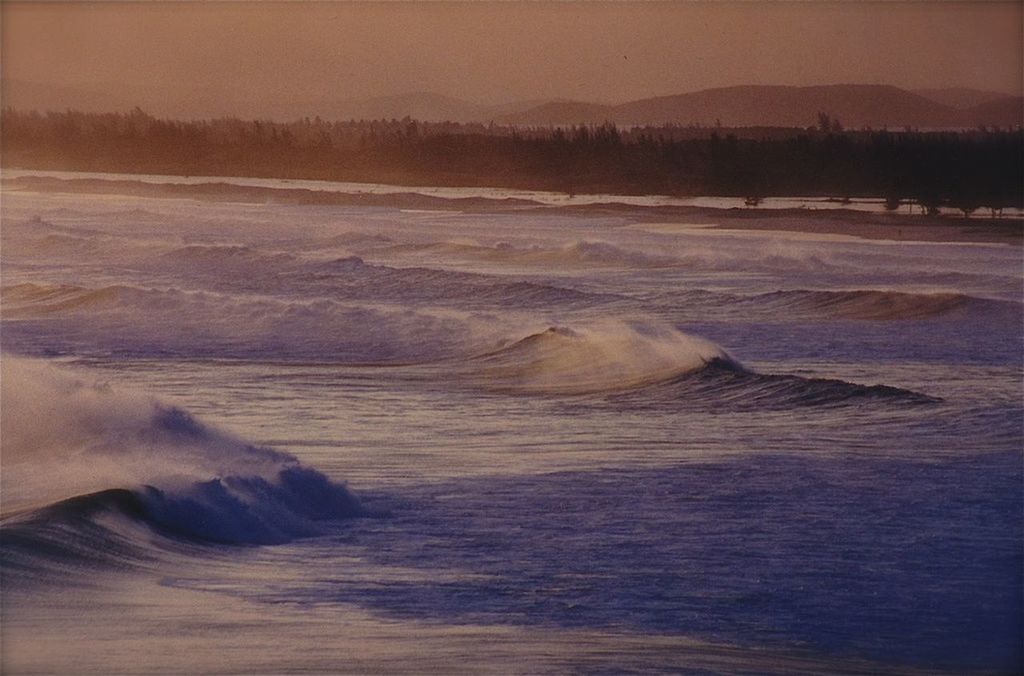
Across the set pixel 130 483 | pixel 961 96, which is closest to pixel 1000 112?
pixel 961 96

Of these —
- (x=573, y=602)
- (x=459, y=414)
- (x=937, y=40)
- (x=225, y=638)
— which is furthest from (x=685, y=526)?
(x=937, y=40)

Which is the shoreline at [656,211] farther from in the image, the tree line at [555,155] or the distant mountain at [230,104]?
the distant mountain at [230,104]

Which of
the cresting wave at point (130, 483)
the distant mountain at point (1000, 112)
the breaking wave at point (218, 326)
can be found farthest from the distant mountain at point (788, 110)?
the cresting wave at point (130, 483)

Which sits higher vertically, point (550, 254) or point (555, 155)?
point (555, 155)

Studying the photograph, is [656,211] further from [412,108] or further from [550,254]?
[412,108]

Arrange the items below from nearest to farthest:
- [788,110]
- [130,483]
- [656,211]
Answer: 1. [130,483]
2. [788,110]
3. [656,211]

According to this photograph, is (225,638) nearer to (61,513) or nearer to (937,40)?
(61,513)

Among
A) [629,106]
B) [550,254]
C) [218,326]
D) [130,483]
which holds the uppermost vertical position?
[629,106]
